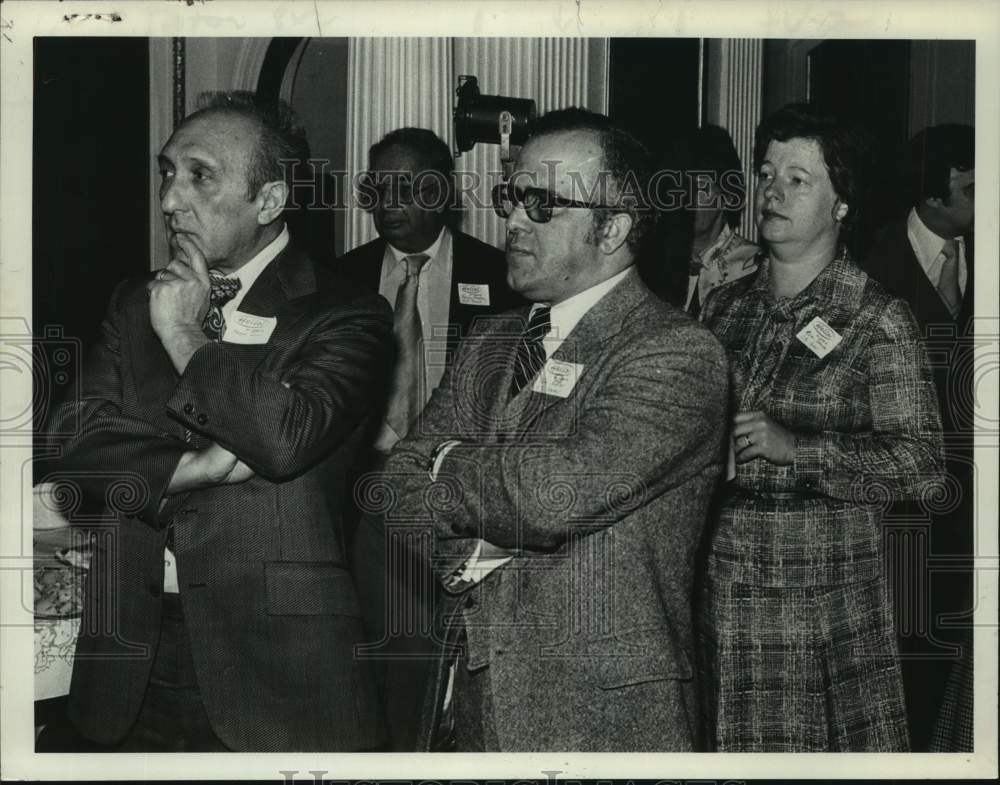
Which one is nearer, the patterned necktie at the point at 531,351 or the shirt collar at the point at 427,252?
the patterned necktie at the point at 531,351

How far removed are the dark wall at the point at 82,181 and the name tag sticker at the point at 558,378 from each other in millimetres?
1323

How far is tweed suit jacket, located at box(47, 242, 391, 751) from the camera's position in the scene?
3.27 meters

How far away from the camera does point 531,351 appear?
3.30 meters

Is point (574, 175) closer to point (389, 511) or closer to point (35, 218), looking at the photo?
point (389, 511)

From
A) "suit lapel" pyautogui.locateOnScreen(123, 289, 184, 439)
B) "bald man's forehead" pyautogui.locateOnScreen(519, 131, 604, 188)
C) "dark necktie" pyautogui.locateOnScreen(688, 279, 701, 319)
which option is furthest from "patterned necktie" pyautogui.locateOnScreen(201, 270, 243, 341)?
"dark necktie" pyautogui.locateOnScreen(688, 279, 701, 319)

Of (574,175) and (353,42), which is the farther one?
(353,42)

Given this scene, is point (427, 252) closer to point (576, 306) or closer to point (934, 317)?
point (576, 306)

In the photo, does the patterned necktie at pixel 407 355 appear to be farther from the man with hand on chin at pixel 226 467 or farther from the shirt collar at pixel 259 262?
the shirt collar at pixel 259 262

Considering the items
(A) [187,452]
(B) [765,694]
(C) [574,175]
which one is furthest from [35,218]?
(B) [765,694]

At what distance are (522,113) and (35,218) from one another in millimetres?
1573

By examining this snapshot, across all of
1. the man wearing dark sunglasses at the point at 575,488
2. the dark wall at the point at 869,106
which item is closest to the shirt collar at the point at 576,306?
the man wearing dark sunglasses at the point at 575,488

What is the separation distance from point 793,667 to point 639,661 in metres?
0.56

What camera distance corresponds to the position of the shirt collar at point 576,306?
10.7 ft

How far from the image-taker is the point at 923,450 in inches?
137
